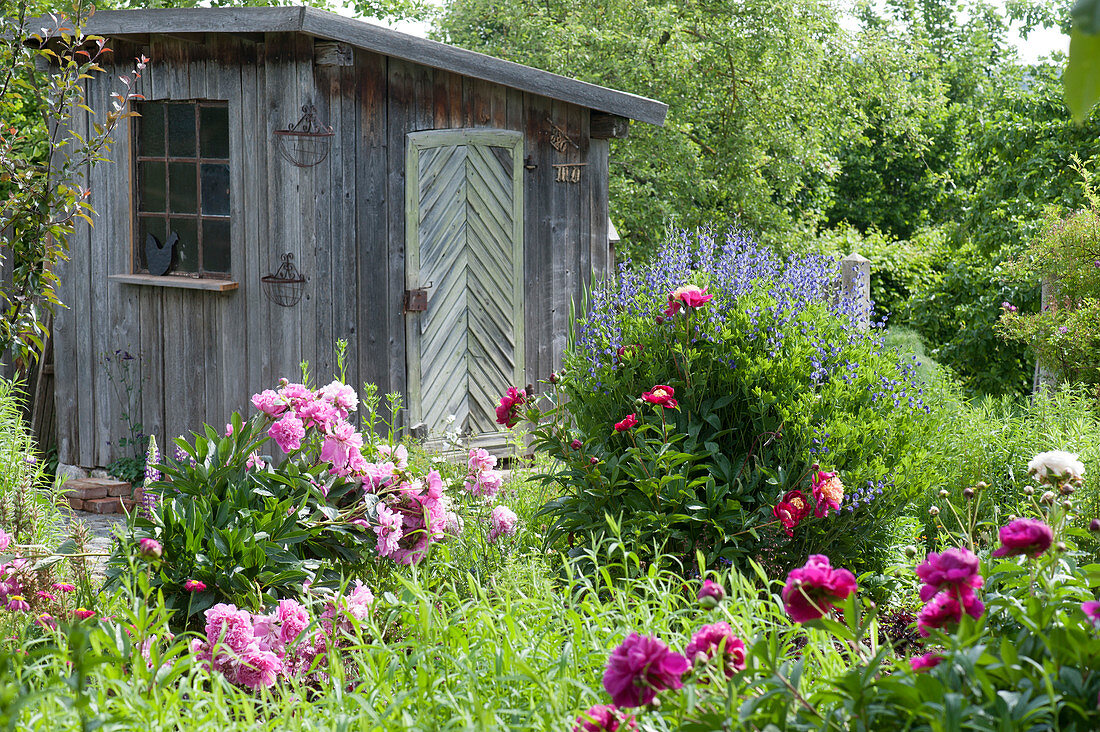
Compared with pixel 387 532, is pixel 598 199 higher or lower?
higher

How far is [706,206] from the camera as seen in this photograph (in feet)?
48.1

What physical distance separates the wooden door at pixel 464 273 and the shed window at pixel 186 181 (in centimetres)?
122

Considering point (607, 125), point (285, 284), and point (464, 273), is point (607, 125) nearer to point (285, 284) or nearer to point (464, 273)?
point (464, 273)

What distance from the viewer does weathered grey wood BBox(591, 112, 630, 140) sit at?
7.81m

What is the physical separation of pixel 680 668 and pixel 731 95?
12804 millimetres

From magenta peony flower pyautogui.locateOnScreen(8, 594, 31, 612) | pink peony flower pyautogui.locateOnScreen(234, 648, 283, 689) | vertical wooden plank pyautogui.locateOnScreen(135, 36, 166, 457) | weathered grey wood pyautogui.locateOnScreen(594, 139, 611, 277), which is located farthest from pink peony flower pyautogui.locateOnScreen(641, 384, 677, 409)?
vertical wooden plank pyautogui.locateOnScreen(135, 36, 166, 457)

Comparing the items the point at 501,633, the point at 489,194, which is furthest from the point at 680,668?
the point at 489,194

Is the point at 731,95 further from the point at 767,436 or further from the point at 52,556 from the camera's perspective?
the point at 52,556

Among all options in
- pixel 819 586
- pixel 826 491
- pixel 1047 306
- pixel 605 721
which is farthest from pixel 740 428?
pixel 1047 306

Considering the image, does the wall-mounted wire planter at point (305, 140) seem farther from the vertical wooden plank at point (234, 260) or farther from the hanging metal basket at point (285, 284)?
the hanging metal basket at point (285, 284)

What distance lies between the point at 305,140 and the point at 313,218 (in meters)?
0.48

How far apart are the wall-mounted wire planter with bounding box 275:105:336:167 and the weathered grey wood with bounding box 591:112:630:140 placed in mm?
2296

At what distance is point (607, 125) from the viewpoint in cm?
781

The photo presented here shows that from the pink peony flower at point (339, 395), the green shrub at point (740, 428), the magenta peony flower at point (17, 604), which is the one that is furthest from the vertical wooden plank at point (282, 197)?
the magenta peony flower at point (17, 604)
